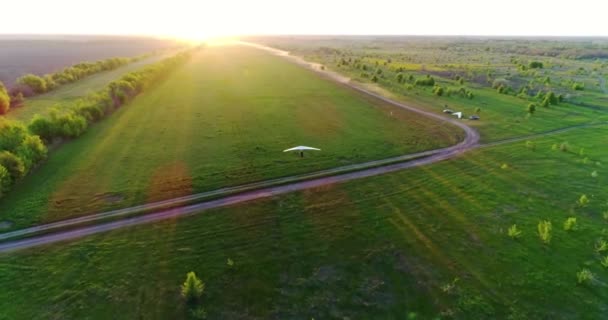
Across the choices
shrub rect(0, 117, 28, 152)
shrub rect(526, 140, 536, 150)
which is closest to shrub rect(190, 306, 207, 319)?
shrub rect(0, 117, 28, 152)

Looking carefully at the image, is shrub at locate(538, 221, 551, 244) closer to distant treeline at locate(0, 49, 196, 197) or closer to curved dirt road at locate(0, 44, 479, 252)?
curved dirt road at locate(0, 44, 479, 252)

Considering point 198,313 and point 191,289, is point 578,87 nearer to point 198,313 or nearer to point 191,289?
point 191,289

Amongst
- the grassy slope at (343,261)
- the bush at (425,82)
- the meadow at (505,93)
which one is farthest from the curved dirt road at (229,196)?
the bush at (425,82)

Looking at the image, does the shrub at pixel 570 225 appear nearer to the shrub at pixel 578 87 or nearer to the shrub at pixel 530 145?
the shrub at pixel 530 145

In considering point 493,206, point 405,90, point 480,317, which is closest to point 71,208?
point 480,317

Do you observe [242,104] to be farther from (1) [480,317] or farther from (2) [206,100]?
(1) [480,317]

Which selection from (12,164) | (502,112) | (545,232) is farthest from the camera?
(502,112)

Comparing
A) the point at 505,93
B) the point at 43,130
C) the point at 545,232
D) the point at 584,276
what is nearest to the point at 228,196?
the point at 545,232
